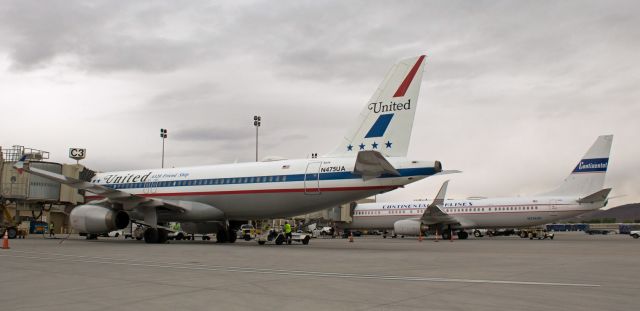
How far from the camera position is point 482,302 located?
7199mm

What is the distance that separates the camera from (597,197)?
4053 centimetres

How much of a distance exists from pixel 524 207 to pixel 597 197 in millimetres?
5480

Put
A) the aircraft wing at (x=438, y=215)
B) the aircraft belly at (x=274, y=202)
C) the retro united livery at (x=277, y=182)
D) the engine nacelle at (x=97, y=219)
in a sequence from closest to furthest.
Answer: the retro united livery at (x=277, y=182), the aircraft belly at (x=274, y=202), the engine nacelle at (x=97, y=219), the aircraft wing at (x=438, y=215)

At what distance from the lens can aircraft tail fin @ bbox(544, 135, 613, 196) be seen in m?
42.0

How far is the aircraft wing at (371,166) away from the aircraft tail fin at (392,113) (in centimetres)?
123

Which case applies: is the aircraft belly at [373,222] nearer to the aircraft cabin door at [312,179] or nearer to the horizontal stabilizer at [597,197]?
the horizontal stabilizer at [597,197]

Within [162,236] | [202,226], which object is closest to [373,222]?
[202,226]

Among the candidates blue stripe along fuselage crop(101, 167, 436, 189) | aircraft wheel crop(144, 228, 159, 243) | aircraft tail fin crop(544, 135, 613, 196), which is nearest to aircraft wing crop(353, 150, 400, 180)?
blue stripe along fuselage crop(101, 167, 436, 189)

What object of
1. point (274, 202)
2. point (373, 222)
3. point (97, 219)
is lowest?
point (373, 222)

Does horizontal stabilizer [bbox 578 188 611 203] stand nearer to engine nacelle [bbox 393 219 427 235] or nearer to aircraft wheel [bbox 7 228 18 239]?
engine nacelle [bbox 393 219 427 235]

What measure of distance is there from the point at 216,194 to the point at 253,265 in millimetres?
12814

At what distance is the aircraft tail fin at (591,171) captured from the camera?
42.0 meters

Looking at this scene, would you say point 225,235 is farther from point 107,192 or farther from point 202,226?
point 107,192

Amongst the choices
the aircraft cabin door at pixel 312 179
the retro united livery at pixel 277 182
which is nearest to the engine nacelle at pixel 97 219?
the retro united livery at pixel 277 182
